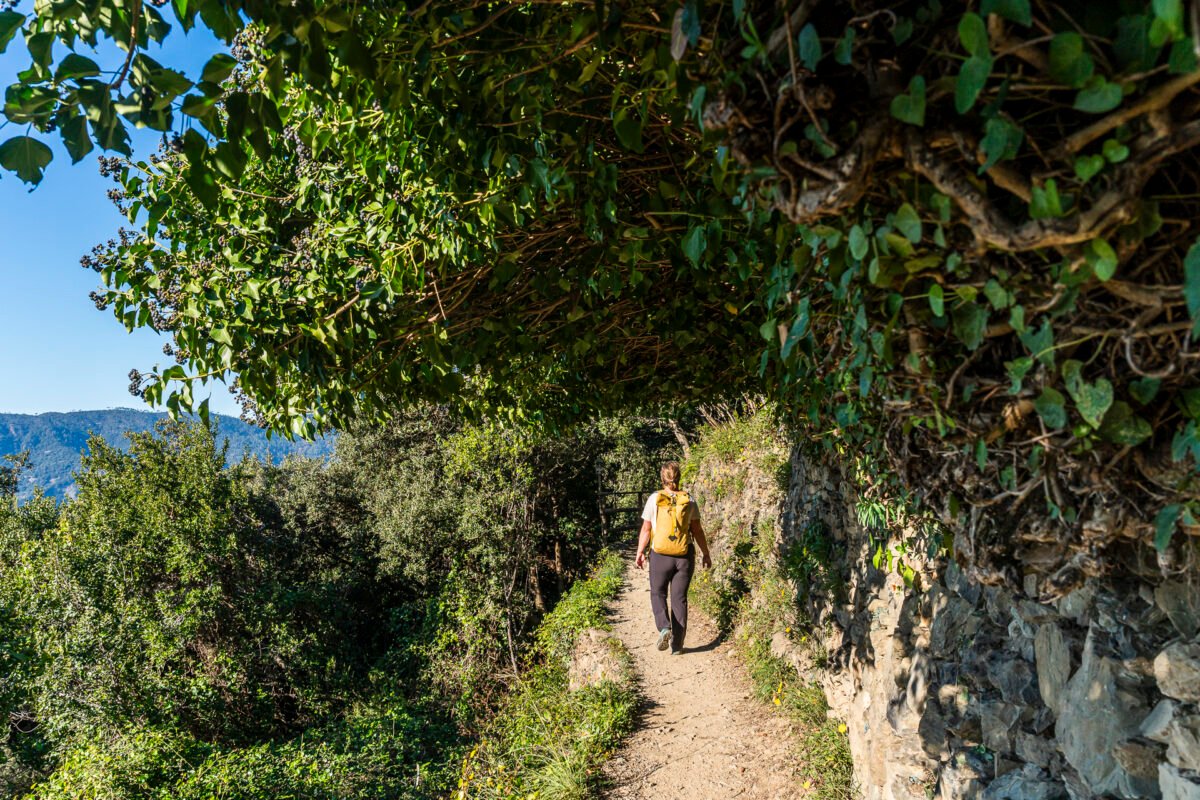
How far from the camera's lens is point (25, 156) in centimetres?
127

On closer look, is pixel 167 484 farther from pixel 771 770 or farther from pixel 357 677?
pixel 771 770

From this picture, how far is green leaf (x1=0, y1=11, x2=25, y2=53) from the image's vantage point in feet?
3.88

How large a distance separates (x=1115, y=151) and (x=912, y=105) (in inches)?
11.6

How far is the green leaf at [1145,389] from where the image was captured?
48.4 inches

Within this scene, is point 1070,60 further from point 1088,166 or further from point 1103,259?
point 1103,259

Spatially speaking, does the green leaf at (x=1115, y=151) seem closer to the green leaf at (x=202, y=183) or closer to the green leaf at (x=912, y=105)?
the green leaf at (x=912, y=105)

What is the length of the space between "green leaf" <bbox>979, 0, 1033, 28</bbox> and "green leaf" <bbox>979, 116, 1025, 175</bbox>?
133mm

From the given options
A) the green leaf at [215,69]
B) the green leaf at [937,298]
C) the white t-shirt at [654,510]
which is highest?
the green leaf at [215,69]

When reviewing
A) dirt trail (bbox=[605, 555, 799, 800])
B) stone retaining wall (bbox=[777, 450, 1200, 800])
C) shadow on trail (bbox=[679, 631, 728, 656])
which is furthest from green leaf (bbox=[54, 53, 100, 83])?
shadow on trail (bbox=[679, 631, 728, 656])

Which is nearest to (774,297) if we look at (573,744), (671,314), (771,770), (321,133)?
(321,133)

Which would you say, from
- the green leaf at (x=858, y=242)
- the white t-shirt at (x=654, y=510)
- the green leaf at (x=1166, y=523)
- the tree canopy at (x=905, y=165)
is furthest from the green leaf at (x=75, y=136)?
the white t-shirt at (x=654, y=510)

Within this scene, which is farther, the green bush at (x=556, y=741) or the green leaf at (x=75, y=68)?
the green bush at (x=556, y=741)

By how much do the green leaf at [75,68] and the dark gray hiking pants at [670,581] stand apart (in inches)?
241

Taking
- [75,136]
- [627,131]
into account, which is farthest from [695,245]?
[75,136]
